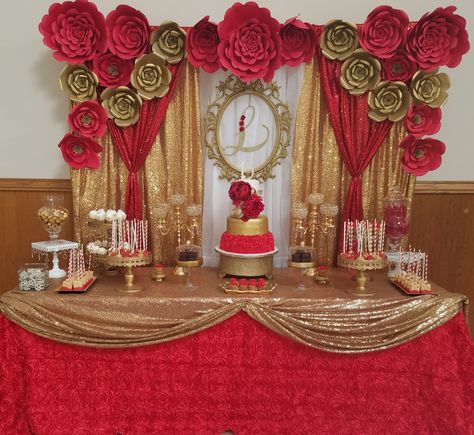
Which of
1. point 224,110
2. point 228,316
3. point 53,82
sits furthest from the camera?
point 53,82

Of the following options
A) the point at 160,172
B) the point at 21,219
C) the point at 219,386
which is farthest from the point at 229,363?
the point at 21,219

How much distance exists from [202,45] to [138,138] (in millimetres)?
669

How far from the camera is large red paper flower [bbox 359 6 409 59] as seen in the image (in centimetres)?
244

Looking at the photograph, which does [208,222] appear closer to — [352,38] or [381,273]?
[381,273]

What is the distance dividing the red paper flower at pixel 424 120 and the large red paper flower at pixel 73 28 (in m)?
1.85

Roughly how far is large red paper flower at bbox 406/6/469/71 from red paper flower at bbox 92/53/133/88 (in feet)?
5.45

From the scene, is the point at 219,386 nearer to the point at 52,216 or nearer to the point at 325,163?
the point at 52,216

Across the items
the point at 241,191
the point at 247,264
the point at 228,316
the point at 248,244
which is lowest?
the point at 228,316

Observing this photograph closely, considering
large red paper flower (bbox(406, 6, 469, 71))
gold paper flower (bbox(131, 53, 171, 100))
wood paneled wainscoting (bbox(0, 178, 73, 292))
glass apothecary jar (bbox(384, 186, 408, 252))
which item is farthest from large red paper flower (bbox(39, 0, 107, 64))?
glass apothecary jar (bbox(384, 186, 408, 252))

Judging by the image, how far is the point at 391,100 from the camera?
8.39ft

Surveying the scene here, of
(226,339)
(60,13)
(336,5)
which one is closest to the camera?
(226,339)

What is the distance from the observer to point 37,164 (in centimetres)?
286

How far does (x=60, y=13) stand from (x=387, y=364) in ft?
8.57

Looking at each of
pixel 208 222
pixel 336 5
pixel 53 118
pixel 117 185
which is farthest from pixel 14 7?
pixel 336 5
